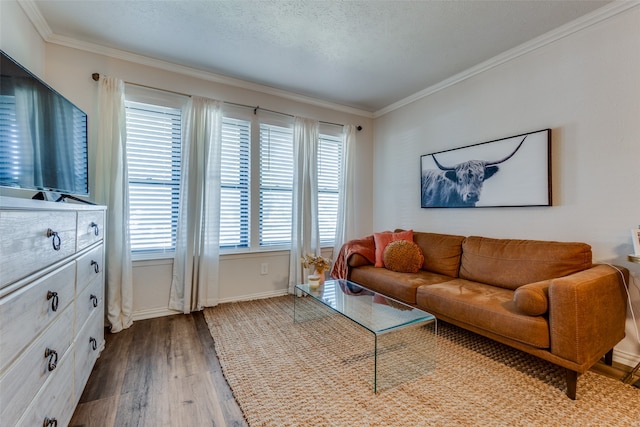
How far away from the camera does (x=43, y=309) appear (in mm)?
1098

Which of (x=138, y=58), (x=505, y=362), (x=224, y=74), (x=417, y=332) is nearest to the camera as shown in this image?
(x=505, y=362)

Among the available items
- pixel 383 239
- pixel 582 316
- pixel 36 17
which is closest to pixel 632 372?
pixel 582 316

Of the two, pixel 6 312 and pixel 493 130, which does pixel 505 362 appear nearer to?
pixel 493 130

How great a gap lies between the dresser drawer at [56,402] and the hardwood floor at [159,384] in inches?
7.3

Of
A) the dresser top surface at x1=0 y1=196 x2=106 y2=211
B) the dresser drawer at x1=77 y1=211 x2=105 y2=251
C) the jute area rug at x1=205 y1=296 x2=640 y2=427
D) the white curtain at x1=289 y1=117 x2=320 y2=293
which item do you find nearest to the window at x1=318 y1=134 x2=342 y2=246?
the white curtain at x1=289 y1=117 x2=320 y2=293

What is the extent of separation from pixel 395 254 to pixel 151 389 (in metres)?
2.29

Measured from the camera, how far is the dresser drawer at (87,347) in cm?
151

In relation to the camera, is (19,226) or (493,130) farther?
(493,130)

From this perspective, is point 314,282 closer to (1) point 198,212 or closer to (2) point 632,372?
(1) point 198,212

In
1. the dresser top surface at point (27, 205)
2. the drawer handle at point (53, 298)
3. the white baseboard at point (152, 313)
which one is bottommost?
the white baseboard at point (152, 313)

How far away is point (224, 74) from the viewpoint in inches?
124

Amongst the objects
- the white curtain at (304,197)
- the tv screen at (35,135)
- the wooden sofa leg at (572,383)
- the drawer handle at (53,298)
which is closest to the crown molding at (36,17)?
the tv screen at (35,135)

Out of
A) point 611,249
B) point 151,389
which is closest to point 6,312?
point 151,389

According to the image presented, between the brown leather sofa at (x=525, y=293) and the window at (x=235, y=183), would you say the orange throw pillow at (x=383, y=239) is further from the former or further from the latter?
the window at (x=235, y=183)
